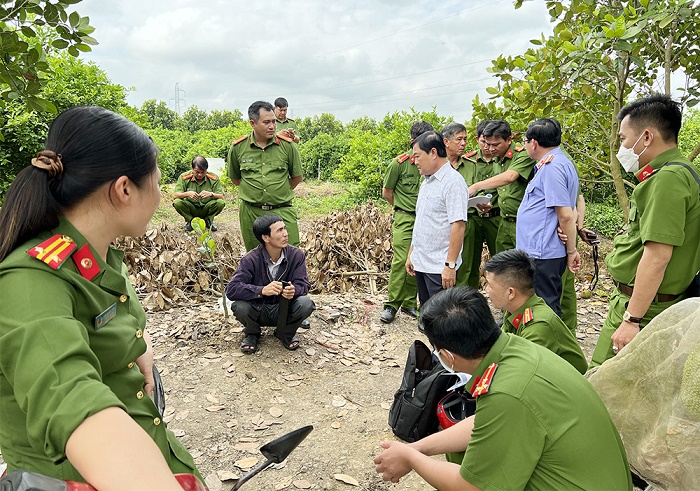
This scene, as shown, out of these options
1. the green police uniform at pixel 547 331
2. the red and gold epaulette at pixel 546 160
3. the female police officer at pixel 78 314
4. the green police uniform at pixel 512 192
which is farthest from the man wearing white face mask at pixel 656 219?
the female police officer at pixel 78 314

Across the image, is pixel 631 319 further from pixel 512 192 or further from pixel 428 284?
pixel 512 192

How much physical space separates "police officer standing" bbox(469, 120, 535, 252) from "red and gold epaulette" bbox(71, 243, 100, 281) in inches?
164

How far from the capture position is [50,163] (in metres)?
1.12

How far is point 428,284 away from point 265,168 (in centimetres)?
221

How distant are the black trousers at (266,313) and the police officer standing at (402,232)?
47.1 inches

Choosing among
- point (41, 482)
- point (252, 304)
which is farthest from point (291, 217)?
point (41, 482)

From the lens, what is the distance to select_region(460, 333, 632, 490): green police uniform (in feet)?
5.31

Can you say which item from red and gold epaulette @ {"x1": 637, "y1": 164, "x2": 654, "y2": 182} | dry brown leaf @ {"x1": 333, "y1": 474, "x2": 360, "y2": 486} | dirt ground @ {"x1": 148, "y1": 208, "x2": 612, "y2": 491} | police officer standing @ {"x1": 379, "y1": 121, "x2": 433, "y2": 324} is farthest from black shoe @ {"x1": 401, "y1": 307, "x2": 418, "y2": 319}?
red and gold epaulette @ {"x1": 637, "y1": 164, "x2": 654, "y2": 182}

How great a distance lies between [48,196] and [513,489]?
1.65 m

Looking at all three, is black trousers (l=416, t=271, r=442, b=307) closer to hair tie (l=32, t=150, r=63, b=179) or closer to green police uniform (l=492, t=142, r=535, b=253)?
green police uniform (l=492, t=142, r=535, b=253)

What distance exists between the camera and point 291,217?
5.38m

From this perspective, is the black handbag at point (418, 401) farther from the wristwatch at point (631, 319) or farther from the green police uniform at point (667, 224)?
the green police uniform at point (667, 224)

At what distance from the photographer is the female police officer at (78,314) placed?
2.78 feet

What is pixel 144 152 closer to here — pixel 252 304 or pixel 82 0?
pixel 82 0
